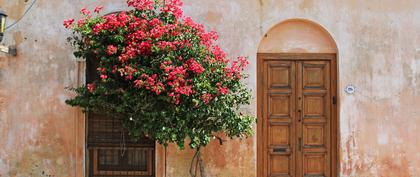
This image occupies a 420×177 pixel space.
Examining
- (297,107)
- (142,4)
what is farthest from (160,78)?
(297,107)

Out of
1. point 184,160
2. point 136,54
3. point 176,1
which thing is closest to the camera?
point 136,54

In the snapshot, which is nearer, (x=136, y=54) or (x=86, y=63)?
(x=136, y=54)

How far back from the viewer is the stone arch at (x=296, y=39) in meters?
7.23

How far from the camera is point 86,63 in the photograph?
7000 mm

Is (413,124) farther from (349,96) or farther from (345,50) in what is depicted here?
(345,50)

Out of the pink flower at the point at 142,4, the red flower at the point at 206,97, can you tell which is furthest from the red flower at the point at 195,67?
the pink flower at the point at 142,4

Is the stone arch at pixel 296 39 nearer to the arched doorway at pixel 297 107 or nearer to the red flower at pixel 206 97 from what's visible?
the arched doorway at pixel 297 107

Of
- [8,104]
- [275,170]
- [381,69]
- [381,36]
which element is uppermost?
[381,36]

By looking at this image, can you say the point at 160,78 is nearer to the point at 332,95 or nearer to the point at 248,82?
the point at 248,82

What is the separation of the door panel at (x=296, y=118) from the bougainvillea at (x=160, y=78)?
3.43ft

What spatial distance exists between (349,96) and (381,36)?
3.63 feet

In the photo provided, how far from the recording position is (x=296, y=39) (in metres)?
7.28

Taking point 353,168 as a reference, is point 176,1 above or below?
above

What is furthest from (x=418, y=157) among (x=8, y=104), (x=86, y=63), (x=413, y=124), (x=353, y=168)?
(x=8, y=104)
